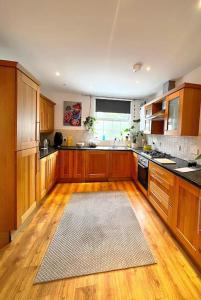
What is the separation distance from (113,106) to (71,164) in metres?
2.20

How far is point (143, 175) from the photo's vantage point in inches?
129

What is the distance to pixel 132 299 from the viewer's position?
1.25m

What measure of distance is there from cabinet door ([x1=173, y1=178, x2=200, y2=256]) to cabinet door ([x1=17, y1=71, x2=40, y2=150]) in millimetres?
1967

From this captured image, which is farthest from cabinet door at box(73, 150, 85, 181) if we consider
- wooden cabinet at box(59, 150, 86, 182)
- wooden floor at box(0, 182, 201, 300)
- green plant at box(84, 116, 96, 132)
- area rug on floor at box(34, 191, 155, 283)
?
wooden floor at box(0, 182, 201, 300)

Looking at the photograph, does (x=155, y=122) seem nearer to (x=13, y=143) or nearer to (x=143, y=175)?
(x=143, y=175)

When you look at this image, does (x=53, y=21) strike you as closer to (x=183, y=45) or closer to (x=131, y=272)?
(x=183, y=45)

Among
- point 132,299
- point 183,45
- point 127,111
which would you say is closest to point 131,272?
point 132,299

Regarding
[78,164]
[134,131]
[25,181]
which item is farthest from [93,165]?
[25,181]

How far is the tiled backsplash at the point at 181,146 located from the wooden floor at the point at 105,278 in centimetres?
136

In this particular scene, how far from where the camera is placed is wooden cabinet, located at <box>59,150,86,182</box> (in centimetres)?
403

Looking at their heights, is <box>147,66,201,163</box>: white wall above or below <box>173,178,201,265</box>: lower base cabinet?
above

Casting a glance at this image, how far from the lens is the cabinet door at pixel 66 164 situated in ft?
13.2

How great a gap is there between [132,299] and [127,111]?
441 cm

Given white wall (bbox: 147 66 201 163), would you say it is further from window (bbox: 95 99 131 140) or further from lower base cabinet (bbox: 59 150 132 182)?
window (bbox: 95 99 131 140)
